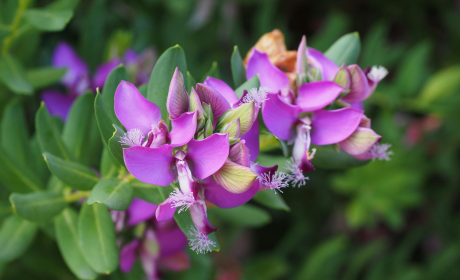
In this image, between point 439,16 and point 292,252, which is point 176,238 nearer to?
point 292,252

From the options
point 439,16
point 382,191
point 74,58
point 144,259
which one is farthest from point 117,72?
point 439,16

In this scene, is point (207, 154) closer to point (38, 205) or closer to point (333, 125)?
point (333, 125)

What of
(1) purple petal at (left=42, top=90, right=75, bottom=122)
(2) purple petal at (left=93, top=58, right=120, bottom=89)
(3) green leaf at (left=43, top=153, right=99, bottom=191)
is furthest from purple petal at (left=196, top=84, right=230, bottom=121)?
(1) purple petal at (left=42, top=90, right=75, bottom=122)

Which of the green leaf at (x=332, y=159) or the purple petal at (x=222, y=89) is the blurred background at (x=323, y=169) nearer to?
the green leaf at (x=332, y=159)

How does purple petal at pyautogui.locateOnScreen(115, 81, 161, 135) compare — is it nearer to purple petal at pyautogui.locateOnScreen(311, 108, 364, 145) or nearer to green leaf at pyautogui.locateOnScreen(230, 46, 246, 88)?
green leaf at pyautogui.locateOnScreen(230, 46, 246, 88)

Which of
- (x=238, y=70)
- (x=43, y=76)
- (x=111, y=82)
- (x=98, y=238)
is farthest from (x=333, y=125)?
(x=43, y=76)

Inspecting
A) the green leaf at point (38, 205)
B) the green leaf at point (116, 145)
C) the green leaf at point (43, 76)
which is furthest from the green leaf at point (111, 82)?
the green leaf at point (43, 76)
